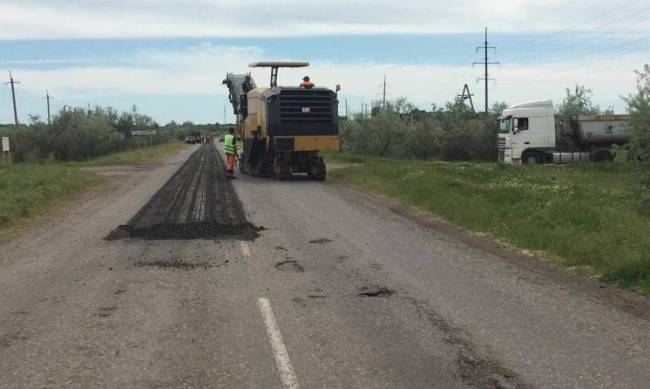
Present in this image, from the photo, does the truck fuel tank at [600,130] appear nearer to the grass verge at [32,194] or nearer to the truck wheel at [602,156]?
the truck wheel at [602,156]

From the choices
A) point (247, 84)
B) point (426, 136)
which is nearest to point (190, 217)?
point (247, 84)

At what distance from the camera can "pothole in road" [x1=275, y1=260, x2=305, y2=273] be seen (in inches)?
351

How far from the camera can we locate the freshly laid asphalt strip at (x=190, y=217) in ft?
39.0

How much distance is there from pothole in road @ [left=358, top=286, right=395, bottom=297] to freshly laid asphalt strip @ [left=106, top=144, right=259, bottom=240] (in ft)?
13.4

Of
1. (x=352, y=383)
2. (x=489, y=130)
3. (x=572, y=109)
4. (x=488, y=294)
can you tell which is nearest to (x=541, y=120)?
(x=572, y=109)

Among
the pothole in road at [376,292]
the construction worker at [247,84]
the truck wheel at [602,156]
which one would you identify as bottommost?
the pothole in road at [376,292]

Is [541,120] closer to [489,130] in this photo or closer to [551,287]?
[489,130]

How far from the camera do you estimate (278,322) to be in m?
6.41

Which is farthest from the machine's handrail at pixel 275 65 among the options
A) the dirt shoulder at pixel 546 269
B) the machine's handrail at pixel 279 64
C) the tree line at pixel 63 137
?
the tree line at pixel 63 137

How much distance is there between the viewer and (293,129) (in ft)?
78.3

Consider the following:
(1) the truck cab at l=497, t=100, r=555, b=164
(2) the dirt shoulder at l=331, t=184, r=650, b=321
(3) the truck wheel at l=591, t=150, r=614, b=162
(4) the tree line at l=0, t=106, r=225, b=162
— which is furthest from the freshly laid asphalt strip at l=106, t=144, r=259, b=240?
(4) the tree line at l=0, t=106, r=225, b=162

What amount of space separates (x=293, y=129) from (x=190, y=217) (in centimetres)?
1034

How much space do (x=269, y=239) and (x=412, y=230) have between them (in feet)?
9.60

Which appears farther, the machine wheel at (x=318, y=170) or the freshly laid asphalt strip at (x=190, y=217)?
the machine wheel at (x=318, y=170)
